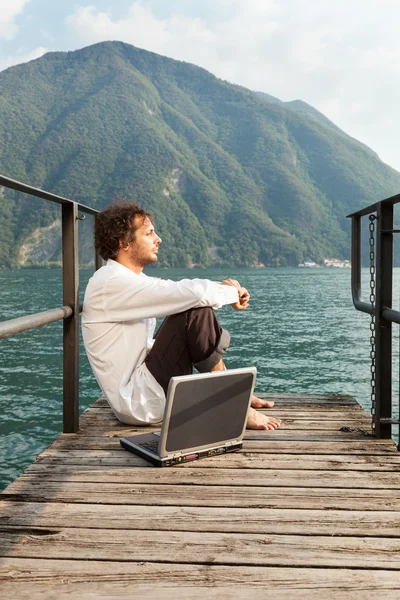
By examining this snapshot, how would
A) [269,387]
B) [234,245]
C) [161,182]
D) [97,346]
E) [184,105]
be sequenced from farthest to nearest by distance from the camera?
[184,105], [161,182], [234,245], [269,387], [97,346]

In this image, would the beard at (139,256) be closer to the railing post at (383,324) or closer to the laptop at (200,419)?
the laptop at (200,419)

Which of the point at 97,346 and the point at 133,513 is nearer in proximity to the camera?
the point at 133,513

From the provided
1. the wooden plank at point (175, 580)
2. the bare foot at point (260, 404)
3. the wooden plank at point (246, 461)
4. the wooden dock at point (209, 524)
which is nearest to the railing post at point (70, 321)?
the wooden dock at point (209, 524)

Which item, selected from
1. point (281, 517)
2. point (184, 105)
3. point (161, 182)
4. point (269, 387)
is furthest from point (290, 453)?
point (184, 105)

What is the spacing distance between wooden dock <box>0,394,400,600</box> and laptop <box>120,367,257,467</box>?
60mm

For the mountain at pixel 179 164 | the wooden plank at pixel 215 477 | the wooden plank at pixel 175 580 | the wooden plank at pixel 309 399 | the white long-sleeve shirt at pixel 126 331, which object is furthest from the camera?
the mountain at pixel 179 164

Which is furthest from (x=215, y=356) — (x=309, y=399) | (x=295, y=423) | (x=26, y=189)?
(x=309, y=399)

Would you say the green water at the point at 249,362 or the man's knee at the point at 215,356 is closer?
the man's knee at the point at 215,356

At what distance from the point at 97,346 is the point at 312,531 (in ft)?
4.94

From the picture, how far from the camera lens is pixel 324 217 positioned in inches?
4498

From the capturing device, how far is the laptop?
243cm

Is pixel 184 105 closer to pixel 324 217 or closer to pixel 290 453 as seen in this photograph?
pixel 324 217

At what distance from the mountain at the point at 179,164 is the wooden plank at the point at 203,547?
303ft

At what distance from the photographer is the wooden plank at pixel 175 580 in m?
1.56
